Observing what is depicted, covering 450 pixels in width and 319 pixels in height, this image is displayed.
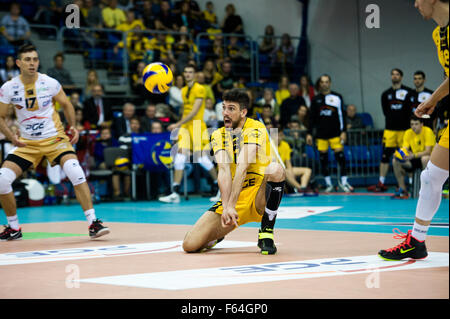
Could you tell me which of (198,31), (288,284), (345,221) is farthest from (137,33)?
(288,284)

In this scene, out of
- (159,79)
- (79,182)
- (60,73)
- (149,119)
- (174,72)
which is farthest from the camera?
(174,72)

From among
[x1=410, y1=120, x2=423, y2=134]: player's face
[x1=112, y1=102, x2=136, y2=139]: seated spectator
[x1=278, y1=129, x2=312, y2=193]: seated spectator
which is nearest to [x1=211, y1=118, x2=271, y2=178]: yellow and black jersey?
[x1=410, y1=120, x2=423, y2=134]: player's face

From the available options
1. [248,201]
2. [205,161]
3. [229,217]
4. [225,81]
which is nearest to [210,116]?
[205,161]

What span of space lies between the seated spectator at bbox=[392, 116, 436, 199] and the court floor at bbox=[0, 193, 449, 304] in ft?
8.79

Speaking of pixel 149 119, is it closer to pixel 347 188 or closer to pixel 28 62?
pixel 347 188

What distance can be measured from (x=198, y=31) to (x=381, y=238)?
47.2 ft

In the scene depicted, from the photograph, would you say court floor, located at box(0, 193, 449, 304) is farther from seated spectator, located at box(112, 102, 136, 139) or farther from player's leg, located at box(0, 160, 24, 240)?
seated spectator, located at box(112, 102, 136, 139)

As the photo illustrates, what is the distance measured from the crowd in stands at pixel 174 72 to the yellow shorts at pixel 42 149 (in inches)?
241

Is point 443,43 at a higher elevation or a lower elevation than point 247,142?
higher

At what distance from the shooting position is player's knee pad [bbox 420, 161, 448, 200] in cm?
488

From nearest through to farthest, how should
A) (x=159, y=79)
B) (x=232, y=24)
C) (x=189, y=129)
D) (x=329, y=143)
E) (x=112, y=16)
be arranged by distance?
1. (x=159, y=79)
2. (x=189, y=129)
3. (x=329, y=143)
4. (x=112, y=16)
5. (x=232, y=24)

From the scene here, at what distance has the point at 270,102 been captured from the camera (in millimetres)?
16875

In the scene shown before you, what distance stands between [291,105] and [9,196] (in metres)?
10.4

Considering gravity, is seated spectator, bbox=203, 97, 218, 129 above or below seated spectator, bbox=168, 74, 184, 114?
below
